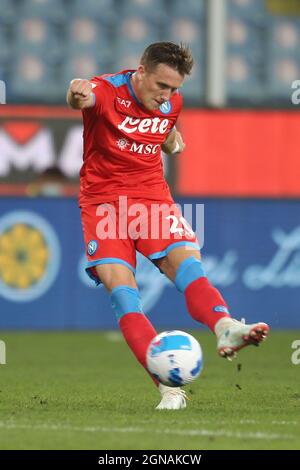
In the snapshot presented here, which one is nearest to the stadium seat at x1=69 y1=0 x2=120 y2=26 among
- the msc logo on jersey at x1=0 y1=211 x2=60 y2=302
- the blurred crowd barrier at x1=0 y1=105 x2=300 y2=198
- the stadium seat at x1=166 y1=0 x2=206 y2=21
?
the stadium seat at x1=166 y1=0 x2=206 y2=21

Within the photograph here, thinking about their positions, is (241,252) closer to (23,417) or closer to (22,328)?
(22,328)

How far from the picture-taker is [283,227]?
13086 mm

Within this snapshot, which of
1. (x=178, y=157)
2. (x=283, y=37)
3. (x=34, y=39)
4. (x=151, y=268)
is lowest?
(x=151, y=268)

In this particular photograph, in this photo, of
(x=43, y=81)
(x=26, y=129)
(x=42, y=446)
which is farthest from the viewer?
(x=43, y=81)

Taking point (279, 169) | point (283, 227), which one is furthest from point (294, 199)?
point (279, 169)

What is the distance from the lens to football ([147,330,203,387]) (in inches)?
228

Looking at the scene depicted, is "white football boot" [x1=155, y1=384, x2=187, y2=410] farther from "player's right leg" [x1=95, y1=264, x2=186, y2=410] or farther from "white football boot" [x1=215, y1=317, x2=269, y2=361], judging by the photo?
"white football boot" [x1=215, y1=317, x2=269, y2=361]

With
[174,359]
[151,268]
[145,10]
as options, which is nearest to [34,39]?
[145,10]

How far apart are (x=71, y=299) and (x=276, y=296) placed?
2.14 m

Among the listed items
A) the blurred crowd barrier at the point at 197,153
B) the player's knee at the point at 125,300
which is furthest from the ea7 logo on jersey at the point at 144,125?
the blurred crowd barrier at the point at 197,153

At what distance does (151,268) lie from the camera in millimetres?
12617

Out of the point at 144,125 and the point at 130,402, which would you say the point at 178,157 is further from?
the point at 144,125

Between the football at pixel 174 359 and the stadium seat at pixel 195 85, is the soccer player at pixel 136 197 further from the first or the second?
the stadium seat at pixel 195 85

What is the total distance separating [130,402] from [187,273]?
0.97m
